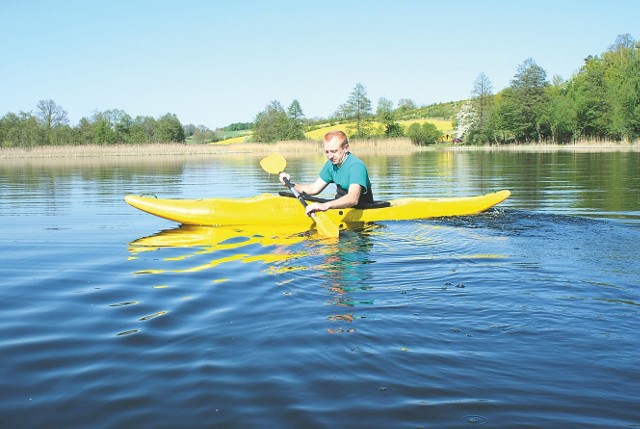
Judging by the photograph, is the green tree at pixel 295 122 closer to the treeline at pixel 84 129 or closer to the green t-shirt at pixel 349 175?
the treeline at pixel 84 129

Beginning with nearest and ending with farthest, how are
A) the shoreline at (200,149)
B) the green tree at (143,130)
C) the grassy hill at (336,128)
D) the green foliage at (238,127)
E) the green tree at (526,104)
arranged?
1. the shoreline at (200,149)
2. the green tree at (526,104)
3. the grassy hill at (336,128)
4. the green tree at (143,130)
5. the green foliage at (238,127)

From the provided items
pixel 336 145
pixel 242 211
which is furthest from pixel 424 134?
pixel 336 145

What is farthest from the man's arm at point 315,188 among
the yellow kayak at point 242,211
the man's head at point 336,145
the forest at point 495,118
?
the forest at point 495,118

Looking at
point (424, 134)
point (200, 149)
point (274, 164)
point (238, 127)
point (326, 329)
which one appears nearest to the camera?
point (326, 329)

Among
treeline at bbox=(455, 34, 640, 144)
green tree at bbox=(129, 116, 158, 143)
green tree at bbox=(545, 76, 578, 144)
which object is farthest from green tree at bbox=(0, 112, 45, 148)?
green tree at bbox=(545, 76, 578, 144)

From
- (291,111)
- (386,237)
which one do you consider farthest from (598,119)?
(386,237)

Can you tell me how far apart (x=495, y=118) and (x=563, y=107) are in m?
8.99

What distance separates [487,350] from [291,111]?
7227cm

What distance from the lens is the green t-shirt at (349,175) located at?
6.93m

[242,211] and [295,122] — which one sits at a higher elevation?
[295,122]

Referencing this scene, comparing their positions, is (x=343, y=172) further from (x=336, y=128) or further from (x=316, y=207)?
(x=336, y=128)

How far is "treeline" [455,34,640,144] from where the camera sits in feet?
152

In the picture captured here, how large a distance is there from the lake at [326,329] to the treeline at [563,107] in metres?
44.6

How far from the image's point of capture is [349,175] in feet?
23.2
